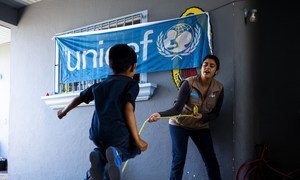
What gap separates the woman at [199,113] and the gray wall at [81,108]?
27 centimetres

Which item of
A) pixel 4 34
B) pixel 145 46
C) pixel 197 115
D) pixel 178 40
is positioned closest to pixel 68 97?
pixel 145 46

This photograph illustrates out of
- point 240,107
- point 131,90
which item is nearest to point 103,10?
point 240,107

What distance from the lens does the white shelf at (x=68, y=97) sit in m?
3.28

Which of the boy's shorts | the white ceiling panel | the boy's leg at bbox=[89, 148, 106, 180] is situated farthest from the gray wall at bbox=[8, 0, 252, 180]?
the boy's leg at bbox=[89, 148, 106, 180]

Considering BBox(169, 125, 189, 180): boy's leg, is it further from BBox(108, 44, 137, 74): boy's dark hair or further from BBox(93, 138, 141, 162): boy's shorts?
BBox(108, 44, 137, 74): boy's dark hair

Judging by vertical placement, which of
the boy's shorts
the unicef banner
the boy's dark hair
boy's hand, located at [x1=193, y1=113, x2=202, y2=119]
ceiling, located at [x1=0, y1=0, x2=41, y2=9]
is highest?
ceiling, located at [x1=0, y1=0, x2=41, y2=9]

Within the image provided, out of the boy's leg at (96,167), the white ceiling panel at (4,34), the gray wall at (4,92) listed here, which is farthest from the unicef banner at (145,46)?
the gray wall at (4,92)

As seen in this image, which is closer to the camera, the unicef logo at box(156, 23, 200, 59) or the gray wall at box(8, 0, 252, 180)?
the gray wall at box(8, 0, 252, 180)

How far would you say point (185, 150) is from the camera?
2662 millimetres

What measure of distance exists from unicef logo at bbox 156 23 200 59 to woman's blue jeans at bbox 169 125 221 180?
2.80 ft

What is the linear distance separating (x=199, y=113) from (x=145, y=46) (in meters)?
1.12

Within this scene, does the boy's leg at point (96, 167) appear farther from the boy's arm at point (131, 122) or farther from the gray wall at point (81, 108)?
the gray wall at point (81, 108)

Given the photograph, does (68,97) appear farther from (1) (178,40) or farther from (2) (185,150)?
(2) (185,150)

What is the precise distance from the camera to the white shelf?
10.8ft
